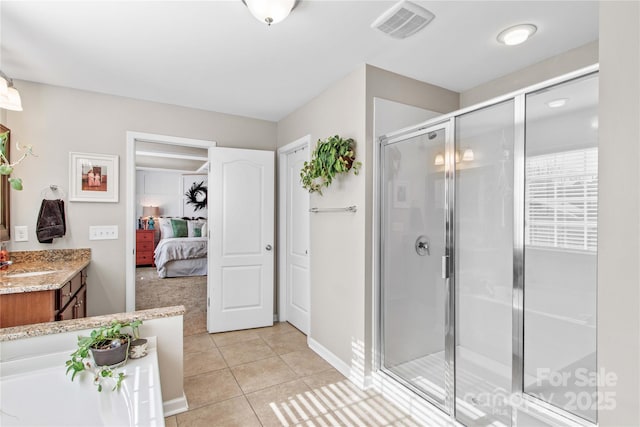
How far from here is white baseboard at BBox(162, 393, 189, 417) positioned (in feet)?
6.79

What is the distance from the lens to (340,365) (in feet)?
8.73

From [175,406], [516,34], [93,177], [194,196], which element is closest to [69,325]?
[175,406]

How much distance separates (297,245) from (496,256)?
217 cm

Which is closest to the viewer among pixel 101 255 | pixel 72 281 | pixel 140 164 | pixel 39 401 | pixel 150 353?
pixel 39 401

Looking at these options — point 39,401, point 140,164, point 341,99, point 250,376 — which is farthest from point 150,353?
point 140,164

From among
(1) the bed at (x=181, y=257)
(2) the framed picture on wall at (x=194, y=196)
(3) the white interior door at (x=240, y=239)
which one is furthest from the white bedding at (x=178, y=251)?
(3) the white interior door at (x=240, y=239)

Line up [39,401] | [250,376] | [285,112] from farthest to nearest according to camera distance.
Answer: [285,112] → [250,376] → [39,401]

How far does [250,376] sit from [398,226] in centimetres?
171

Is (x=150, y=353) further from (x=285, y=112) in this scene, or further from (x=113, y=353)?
(x=285, y=112)

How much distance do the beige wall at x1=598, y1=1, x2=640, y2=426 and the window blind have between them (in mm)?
1226

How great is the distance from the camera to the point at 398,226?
98.5 inches

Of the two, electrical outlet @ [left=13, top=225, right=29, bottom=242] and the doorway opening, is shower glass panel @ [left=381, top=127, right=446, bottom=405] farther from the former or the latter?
electrical outlet @ [left=13, top=225, right=29, bottom=242]

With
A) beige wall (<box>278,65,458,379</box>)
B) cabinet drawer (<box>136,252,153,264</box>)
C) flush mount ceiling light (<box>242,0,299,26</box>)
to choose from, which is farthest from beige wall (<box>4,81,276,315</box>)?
cabinet drawer (<box>136,252,153,264</box>)

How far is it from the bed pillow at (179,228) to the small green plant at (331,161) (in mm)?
5219
